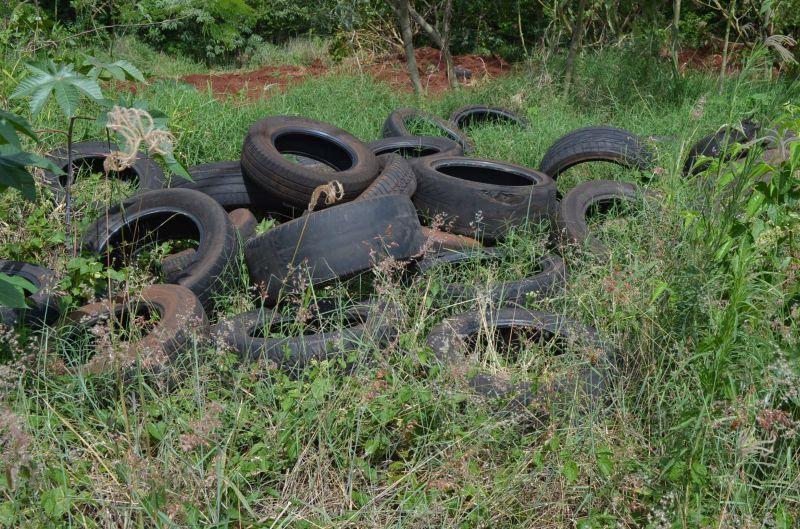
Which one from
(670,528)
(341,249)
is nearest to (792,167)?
(670,528)

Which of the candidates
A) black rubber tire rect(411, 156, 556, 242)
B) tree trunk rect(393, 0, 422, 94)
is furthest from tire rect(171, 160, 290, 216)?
tree trunk rect(393, 0, 422, 94)

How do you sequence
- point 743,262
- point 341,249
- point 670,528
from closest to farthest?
point 670,528 < point 743,262 < point 341,249

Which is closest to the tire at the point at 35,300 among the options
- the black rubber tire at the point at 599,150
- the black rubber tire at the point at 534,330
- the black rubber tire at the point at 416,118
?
the black rubber tire at the point at 534,330

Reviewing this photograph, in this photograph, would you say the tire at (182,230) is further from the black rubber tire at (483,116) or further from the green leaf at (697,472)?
the black rubber tire at (483,116)

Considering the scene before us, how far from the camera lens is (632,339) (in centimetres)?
358

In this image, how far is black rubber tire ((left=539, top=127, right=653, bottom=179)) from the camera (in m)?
6.18

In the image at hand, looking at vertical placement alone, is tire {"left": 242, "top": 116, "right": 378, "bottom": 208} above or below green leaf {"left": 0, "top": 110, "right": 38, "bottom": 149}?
below

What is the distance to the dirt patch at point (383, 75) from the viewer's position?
9.75 meters

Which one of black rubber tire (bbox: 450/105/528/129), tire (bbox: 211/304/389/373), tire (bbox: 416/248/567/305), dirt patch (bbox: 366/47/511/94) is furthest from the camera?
dirt patch (bbox: 366/47/511/94)

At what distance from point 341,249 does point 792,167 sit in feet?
7.12

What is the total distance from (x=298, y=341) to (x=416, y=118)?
4091mm

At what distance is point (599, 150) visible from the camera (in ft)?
20.2

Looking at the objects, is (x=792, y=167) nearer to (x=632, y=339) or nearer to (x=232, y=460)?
(x=632, y=339)

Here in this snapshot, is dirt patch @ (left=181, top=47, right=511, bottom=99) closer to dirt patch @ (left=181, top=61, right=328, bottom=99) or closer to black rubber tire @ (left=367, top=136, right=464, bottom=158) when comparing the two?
dirt patch @ (left=181, top=61, right=328, bottom=99)
